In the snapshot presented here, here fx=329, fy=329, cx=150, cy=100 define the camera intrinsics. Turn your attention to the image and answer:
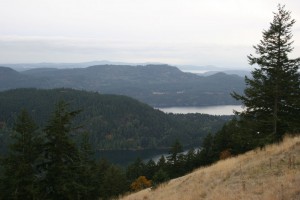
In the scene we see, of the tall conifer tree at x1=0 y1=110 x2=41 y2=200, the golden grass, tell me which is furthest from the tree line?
the golden grass

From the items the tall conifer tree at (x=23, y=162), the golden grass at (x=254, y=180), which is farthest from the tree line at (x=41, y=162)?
the golden grass at (x=254, y=180)

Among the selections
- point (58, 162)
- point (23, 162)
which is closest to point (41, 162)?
point (58, 162)

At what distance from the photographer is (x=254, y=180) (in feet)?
47.8

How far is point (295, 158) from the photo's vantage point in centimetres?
1600

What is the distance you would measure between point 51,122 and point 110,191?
133ft

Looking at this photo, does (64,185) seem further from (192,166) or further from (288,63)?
(192,166)

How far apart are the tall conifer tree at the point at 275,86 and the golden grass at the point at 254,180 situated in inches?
301

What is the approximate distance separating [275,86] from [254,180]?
13.2 meters

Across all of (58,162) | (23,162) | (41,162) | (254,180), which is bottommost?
(41,162)

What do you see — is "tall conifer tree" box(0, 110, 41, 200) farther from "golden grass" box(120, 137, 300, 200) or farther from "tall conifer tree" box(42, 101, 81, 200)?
"golden grass" box(120, 137, 300, 200)

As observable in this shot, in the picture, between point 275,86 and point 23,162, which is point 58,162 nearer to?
point 23,162

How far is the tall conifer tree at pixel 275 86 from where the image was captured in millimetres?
26000

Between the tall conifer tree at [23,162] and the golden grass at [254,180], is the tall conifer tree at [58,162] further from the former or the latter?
the golden grass at [254,180]

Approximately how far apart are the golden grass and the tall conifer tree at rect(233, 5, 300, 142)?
25.1 feet
